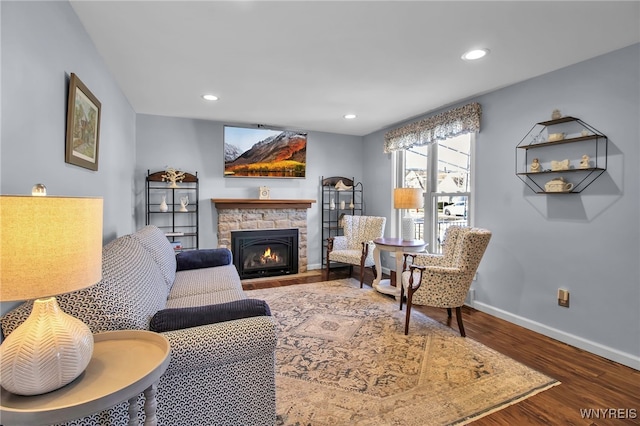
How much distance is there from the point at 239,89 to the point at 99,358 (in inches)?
109

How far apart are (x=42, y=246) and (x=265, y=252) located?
A: 13.4 ft

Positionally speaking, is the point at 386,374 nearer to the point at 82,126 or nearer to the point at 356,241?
the point at 82,126

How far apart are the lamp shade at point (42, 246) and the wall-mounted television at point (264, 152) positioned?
3812mm

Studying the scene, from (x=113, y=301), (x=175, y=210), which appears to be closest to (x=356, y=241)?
(x=175, y=210)

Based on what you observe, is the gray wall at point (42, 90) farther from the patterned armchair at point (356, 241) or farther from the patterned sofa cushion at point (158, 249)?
the patterned armchair at point (356, 241)

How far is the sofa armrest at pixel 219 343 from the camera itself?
134 centimetres

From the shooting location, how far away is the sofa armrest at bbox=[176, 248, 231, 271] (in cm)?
324

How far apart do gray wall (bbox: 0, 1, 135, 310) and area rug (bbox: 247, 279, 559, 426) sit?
1634mm

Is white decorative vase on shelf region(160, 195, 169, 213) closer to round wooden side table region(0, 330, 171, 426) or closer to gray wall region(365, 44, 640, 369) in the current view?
round wooden side table region(0, 330, 171, 426)

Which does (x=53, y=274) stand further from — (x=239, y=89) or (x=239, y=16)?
(x=239, y=89)

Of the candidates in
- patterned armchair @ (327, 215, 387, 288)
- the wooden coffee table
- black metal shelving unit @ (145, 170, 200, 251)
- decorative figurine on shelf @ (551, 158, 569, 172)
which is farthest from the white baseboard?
black metal shelving unit @ (145, 170, 200, 251)

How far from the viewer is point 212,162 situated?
4547 millimetres

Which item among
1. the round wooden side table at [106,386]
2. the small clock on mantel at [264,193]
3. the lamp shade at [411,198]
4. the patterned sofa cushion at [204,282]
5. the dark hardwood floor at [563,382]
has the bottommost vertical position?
the dark hardwood floor at [563,382]

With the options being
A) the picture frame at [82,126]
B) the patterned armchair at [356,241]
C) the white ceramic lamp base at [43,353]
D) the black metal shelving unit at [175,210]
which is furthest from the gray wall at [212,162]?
the white ceramic lamp base at [43,353]
